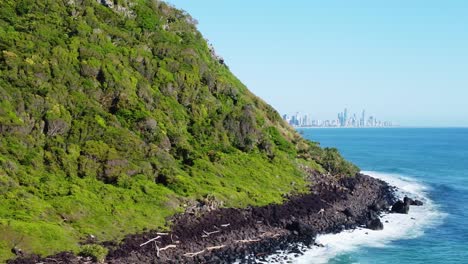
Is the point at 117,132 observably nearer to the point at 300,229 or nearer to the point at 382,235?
the point at 300,229

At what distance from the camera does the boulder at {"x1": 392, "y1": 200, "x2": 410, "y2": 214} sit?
3221 inches

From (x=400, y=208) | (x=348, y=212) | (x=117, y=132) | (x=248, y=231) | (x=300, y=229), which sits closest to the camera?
(x=248, y=231)

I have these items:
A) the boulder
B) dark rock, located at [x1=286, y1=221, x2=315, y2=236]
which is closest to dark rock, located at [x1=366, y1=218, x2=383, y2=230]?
dark rock, located at [x1=286, y1=221, x2=315, y2=236]

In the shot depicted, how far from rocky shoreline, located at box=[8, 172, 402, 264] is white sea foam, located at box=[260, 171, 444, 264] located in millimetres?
1606

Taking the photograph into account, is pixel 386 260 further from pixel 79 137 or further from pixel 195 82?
pixel 195 82

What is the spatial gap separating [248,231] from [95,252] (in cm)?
1995

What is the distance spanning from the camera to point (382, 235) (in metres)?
68.1

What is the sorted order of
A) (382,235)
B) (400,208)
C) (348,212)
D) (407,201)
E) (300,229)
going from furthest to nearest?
(407,201), (400,208), (348,212), (382,235), (300,229)

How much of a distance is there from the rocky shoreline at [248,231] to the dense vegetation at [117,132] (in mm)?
2476

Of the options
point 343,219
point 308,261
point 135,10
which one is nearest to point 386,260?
point 308,261

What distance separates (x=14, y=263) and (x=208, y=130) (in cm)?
4612

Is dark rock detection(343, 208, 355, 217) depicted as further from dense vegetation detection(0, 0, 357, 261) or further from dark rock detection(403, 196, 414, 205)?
dark rock detection(403, 196, 414, 205)

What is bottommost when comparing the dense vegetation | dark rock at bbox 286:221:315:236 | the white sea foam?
the white sea foam

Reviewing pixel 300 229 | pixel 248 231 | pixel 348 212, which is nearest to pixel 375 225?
pixel 348 212
